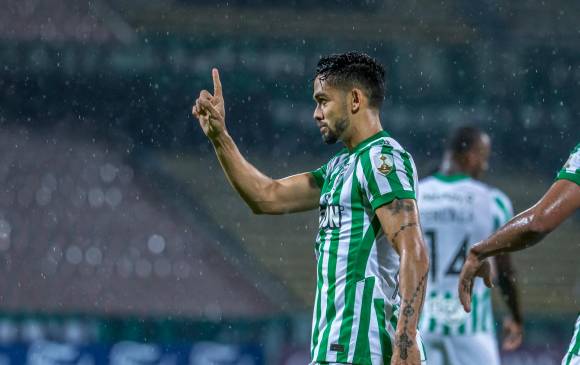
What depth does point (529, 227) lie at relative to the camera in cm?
304

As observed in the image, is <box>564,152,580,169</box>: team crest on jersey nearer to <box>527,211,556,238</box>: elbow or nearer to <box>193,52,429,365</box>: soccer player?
<box>527,211,556,238</box>: elbow

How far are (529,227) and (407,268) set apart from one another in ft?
1.39

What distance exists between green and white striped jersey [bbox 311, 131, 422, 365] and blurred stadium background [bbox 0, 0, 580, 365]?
25.3 feet

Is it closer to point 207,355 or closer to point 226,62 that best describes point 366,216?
point 207,355

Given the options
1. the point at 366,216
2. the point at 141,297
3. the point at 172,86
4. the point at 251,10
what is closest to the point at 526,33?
the point at 251,10

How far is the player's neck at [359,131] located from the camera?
321 cm

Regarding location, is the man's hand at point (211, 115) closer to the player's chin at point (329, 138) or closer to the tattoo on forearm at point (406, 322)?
the player's chin at point (329, 138)

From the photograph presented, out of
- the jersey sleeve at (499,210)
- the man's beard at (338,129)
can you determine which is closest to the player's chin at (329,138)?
the man's beard at (338,129)

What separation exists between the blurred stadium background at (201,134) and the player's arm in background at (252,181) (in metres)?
7.22

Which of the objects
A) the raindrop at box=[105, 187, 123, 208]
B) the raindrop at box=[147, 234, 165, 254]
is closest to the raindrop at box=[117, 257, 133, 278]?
the raindrop at box=[147, 234, 165, 254]

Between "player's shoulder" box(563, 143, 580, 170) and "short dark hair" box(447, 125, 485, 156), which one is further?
"short dark hair" box(447, 125, 485, 156)

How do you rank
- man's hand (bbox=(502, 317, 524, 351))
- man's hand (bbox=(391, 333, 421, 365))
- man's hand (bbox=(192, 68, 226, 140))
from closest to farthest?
man's hand (bbox=(391, 333, 421, 365)), man's hand (bbox=(192, 68, 226, 140)), man's hand (bbox=(502, 317, 524, 351))

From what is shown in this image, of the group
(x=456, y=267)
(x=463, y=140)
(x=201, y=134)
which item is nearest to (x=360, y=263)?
(x=456, y=267)

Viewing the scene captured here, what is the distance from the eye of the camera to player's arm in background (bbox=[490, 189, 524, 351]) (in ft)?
17.4
